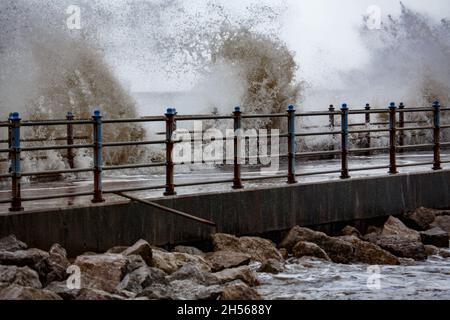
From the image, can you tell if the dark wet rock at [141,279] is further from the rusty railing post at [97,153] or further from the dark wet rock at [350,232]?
the dark wet rock at [350,232]

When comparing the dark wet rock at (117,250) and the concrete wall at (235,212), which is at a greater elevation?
the concrete wall at (235,212)

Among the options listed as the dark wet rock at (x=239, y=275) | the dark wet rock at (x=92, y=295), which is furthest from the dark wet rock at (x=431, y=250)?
the dark wet rock at (x=92, y=295)

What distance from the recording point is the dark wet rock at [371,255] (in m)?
11.6

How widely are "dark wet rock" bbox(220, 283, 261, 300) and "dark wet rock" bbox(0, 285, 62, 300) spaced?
1.49 meters

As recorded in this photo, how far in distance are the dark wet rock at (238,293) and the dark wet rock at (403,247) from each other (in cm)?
350

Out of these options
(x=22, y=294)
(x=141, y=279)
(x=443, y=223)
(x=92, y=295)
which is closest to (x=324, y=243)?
(x=443, y=223)

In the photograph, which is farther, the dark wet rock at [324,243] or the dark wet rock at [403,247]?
the dark wet rock at [403,247]

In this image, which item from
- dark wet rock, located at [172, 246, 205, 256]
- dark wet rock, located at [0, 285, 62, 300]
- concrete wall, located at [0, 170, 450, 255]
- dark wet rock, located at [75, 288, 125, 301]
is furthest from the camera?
dark wet rock, located at [172, 246, 205, 256]

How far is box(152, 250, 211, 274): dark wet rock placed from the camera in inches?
389

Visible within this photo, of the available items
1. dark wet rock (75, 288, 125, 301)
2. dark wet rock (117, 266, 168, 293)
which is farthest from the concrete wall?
dark wet rock (75, 288, 125, 301)

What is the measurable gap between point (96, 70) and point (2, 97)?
2664 mm

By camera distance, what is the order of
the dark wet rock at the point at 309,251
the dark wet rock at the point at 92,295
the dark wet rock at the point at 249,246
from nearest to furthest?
the dark wet rock at the point at 92,295, the dark wet rock at the point at 249,246, the dark wet rock at the point at 309,251

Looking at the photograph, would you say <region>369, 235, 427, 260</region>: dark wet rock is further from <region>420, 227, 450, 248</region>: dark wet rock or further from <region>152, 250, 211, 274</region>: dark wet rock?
<region>152, 250, 211, 274</region>: dark wet rock

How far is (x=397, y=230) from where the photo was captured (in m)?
12.9
